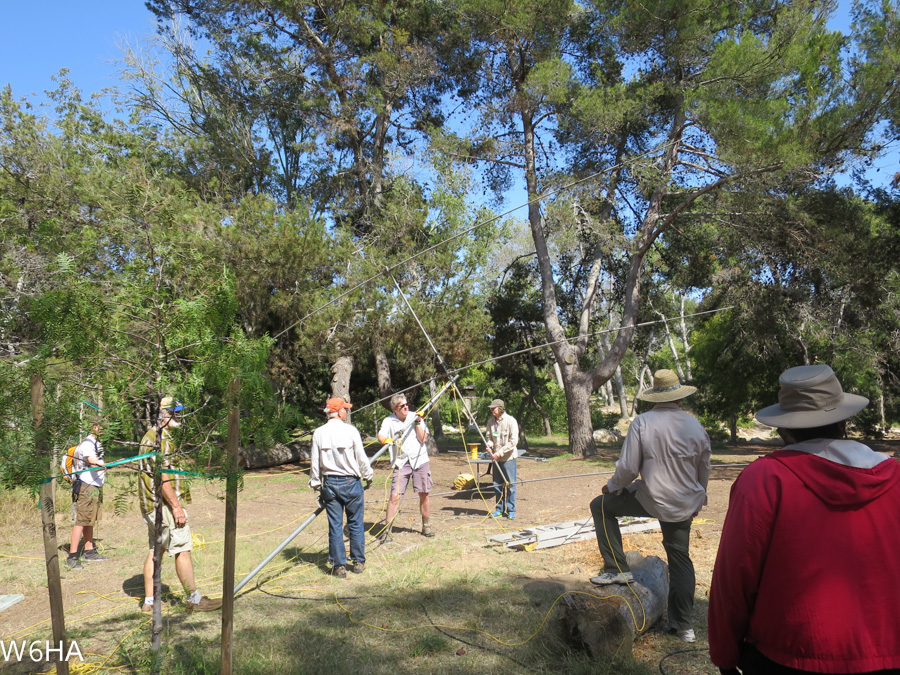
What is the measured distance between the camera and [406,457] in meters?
6.82

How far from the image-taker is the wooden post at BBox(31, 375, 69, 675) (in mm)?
2869

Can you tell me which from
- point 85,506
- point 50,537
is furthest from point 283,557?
point 50,537

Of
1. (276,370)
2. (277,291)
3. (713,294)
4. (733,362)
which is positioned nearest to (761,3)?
(713,294)

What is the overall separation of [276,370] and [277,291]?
2.25 m

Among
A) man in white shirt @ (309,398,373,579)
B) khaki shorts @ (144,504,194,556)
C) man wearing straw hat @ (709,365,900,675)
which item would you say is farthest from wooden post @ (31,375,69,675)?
man wearing straw hat @ (709,365,900,675)

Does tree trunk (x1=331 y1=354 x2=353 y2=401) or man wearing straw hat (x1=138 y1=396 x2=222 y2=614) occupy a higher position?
tree trunk (x1=331 y1=354 x2=353 y2=401)

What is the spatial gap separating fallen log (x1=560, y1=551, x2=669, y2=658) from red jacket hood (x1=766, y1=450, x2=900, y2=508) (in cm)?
201

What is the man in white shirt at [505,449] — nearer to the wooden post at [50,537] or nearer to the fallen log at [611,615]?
the fallen log at [611,615]

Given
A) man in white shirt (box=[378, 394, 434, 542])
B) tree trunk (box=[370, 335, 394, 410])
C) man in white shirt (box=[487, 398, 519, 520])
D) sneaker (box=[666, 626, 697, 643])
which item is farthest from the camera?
tree trunk (box=[370, 335, 394, 410])

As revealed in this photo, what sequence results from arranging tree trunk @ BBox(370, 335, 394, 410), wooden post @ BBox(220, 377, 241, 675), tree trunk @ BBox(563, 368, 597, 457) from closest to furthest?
1. wooden post @ BBox(220, 377, 241, 675)
2. tree trunk @ BBox(563, 368, 597, 457)
3. tree trunk @ BBox(370, 335, 394, 410)

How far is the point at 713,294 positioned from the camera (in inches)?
642

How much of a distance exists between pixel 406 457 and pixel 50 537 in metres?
4.03

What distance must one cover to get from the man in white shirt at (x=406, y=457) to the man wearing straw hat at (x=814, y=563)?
4.91 m

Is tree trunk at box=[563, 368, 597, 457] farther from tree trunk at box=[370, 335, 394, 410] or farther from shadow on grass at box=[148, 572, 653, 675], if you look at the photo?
shadow on grass at box=[148, 572, 653, 675]
